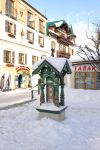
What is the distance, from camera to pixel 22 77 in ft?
103

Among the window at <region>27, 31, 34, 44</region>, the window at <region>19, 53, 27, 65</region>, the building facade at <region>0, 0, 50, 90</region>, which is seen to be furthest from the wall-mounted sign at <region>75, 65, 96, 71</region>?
the window at <region>27, 31, 34, 44</region>

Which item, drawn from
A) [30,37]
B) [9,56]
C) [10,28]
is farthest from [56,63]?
[30,37]

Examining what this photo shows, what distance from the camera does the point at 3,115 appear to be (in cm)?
1158

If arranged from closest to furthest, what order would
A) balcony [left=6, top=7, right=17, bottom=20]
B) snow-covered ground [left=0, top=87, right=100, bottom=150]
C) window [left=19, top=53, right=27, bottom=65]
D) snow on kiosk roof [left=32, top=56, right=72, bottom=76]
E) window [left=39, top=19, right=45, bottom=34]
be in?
snow-covered ground [left=0, top=87, right=100, bottom=150] < snow on kiosk roof [left=32, top=56, right=72, bottom=76] < balcony [left=6, top=7, right=17, bottom=20] < window [left=19, top=53, right=27, bottom=65] < window [left=39, top=19, right=45, bottom=34]

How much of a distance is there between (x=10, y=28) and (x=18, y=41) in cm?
219

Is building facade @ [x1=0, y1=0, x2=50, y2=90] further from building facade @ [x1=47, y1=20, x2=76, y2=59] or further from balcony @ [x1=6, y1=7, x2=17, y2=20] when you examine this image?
building facade @ [x1=47, y1=20, x2=76, y2=59]

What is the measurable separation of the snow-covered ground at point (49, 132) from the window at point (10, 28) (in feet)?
57.6

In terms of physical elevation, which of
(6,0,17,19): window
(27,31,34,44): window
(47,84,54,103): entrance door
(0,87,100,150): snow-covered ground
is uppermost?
(6,0,17,19): window

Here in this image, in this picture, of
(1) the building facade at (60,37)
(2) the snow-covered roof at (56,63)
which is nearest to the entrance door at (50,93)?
(2) the snow-covered roof at (56,63)

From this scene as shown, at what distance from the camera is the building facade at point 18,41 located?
2703 centimetres

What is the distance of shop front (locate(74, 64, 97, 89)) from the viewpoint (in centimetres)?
2486

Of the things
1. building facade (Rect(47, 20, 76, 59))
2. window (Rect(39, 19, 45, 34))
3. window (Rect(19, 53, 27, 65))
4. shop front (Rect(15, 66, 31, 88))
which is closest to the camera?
shop front (Rect(15, 66, 31, 88))

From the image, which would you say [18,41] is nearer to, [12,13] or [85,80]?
[12,13]

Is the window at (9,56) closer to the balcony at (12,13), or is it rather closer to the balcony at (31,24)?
the balcony at (12,13)
